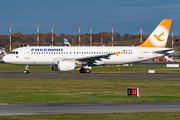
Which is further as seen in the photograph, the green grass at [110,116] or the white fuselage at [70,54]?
the white fuselage at [70,54]

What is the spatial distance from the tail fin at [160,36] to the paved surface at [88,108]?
36.4 m

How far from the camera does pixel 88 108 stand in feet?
69.9

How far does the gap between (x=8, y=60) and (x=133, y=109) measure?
37.9 meters

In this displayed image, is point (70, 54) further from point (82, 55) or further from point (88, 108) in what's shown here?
point (88, 108)

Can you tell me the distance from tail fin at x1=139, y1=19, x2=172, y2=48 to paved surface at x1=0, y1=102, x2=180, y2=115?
36.4m

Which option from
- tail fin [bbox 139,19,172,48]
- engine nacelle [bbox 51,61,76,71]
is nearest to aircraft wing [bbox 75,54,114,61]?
engine nacelle [bbox 51,61,76,71]

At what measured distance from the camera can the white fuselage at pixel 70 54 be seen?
55219 mm

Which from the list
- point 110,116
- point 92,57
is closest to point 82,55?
point 92,57

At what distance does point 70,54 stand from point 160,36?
16.5 m

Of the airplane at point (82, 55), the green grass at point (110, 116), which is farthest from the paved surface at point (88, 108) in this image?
the airplane at point (82, 55)

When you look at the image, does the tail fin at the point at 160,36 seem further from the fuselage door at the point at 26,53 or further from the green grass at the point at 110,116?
the green grass at the point at 110,116

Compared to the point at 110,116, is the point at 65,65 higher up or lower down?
higher up

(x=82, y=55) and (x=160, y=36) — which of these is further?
(x=160, y=36)

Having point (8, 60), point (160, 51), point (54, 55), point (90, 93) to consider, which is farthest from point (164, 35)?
point (90, 93)
